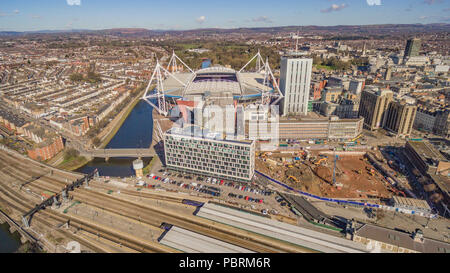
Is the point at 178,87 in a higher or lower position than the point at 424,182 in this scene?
higher

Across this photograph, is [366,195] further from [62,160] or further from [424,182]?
[62,160]

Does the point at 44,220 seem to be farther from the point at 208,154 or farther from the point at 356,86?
the point at 356,86

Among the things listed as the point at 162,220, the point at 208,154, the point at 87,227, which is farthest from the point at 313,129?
the point at 87,227

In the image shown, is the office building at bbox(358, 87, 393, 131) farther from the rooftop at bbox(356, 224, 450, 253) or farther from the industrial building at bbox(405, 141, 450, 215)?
the rooftop at bbox(356, 224, 450, 253)
